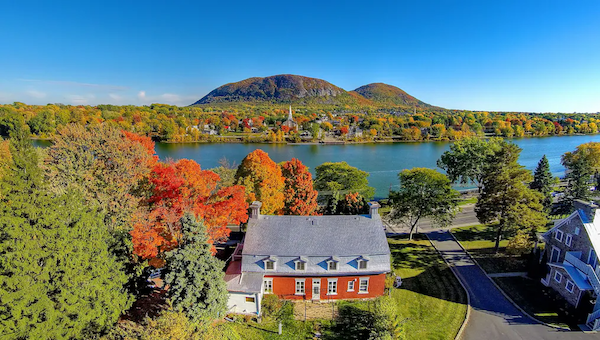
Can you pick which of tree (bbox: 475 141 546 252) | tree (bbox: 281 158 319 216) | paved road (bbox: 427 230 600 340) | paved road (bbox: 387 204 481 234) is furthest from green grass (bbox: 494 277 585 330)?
tree (bbox: 281 158 319 216)

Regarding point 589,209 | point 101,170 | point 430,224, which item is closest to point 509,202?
point 589,209

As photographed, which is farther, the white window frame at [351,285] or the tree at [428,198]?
the tree at [428,198]

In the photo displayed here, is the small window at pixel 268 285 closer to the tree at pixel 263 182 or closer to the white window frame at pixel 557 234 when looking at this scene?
the tree at pixel 263 182

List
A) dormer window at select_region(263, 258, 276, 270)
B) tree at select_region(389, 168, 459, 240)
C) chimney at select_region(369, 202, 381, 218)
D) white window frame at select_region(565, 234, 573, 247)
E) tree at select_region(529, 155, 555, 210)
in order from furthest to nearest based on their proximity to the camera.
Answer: tree at select_region(529, 155, 555, 210) < tree at select_region(389, 168, 459, 240) < chimney at select_region(369, 202, 381, 218) < white window frame at select_region(565, 234, 573, 247) < dormer window at select_region(263, 258, 276, 270)

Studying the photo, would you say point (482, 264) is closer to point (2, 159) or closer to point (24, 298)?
point (24, 298)

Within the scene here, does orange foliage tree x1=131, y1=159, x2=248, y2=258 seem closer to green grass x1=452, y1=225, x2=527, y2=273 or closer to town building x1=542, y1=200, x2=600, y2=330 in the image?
green grass x1=452, y1=225, x2=527, y2=273

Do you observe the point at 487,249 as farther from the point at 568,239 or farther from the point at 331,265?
the point at 331,265

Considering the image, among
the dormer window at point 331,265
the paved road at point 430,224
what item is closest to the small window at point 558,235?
the paved road at point 430,224
